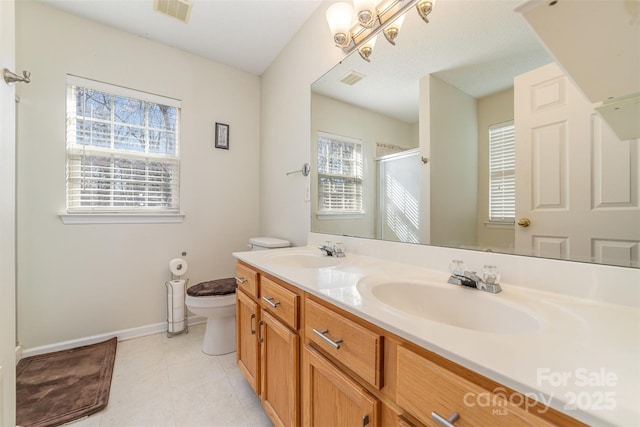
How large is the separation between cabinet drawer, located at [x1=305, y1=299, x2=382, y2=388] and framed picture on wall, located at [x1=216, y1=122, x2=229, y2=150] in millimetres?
2039

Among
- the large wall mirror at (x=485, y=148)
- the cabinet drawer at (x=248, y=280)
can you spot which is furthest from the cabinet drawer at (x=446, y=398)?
the cabinet drawer at (x=248, y=280)

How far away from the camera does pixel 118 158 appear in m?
1.99

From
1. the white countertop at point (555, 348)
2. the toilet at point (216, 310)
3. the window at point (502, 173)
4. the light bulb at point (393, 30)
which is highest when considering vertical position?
the light bulb at point (393, 30)

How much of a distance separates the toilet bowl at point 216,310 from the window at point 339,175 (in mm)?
927

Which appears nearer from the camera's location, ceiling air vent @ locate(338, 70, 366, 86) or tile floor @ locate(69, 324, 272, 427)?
tile floor @ locate(69, 324, 272, 427)

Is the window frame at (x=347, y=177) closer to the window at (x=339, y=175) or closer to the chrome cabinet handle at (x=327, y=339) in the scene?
the window at (x=339, y=175)

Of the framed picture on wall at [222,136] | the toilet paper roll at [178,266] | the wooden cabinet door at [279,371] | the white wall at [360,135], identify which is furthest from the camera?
the framed picture on wall at [222,136]

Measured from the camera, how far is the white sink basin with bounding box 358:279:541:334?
645mm

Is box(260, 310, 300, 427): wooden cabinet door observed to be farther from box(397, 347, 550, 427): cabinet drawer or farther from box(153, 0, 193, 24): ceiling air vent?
box(153, 0, 193, 24): ceiling air vent

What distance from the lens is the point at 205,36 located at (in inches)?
80.6

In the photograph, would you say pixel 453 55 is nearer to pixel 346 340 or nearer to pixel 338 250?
pixel 338 250

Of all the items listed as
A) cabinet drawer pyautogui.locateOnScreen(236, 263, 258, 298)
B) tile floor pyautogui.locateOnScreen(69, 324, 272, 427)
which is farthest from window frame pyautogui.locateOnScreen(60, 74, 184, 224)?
cabinet drawer pyautogui.locateOnScreen(236, 263, 258, 298)

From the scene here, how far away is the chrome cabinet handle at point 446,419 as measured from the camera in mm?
440

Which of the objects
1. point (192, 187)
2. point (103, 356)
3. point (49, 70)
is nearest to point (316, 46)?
point (192, 187)
